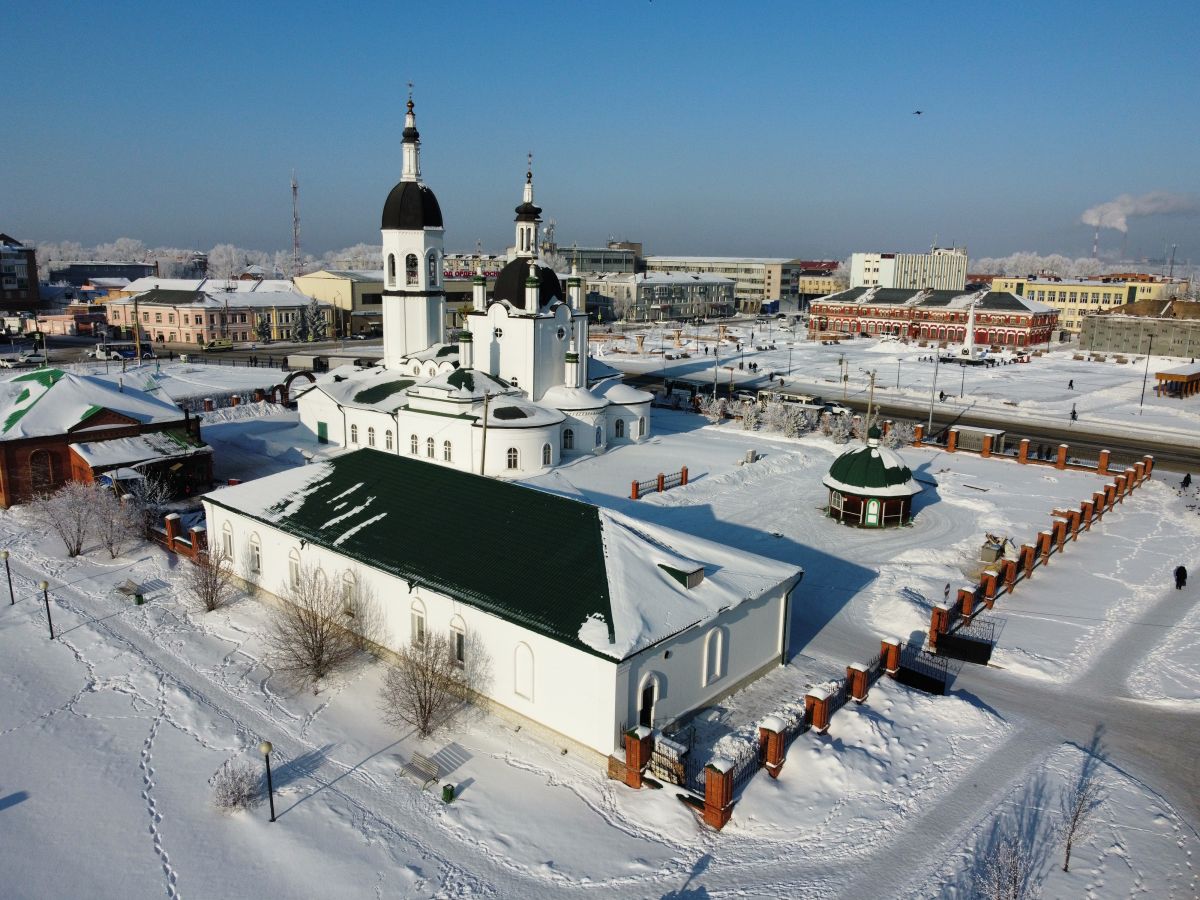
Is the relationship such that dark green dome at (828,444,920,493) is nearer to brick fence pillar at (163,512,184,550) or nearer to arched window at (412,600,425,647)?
arched window at (412,600,425,647)

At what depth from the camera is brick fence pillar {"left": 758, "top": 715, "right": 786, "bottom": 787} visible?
1459 centimetres

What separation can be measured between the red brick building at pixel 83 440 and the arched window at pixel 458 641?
55.2ft

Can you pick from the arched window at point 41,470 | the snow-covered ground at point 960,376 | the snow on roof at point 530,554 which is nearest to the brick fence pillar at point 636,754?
the snow on roof at point 530,554

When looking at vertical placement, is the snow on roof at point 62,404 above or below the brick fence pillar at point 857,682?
above

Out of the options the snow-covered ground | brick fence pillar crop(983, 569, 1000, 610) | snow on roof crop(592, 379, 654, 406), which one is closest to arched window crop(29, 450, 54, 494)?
snow on roof crop(592, 379, 654, 406)

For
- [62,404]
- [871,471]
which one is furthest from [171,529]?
[871,471]

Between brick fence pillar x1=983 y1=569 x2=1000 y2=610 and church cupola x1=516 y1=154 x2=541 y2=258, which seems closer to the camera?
brick fence pillar x1=983 y1=569 x2=1000 y2=610

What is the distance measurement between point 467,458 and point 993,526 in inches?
772

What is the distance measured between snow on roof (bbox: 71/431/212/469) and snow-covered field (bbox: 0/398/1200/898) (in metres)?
6.03

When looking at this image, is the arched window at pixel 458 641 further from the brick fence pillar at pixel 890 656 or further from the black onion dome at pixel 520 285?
the black onion dome at pixel 520 285

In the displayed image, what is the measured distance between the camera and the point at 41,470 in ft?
97.0

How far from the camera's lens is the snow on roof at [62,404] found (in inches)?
1166

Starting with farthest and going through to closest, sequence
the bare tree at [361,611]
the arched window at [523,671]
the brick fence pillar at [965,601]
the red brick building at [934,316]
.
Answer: the red brick building at [934,316] < the brick fence pillar at [965,601] < the bare tree at [361,611] < the arched window at [523,671]

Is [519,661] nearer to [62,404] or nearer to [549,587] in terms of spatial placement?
[549,587]
